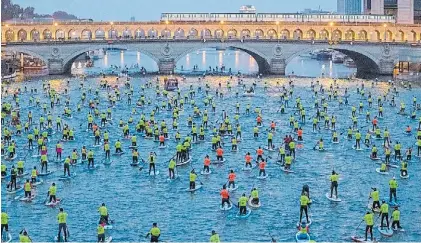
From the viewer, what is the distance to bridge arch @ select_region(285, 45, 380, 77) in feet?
536

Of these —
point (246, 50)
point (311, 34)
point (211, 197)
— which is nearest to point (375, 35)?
point (311, 34)

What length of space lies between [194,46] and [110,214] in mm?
114932

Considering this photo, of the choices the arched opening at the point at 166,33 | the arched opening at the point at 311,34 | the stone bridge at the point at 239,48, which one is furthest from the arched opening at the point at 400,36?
the arched opening at the point at 166,33

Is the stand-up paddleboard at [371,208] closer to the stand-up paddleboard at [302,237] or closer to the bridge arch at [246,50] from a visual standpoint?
the stand-up paddleboard at [302,237]

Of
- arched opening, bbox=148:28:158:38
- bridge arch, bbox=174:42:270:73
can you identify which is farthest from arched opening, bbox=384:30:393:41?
arched opening, bbox=148:28:158:38

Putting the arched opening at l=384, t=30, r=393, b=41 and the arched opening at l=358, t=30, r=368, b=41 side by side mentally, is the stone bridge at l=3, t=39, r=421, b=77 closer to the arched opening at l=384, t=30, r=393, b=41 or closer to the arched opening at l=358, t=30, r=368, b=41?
the arched opening at l=384, t=30, r=393, b=41

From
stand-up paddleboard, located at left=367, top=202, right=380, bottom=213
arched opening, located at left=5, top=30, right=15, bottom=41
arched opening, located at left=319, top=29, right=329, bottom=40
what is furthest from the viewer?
arched opening, located at left=319, top=29, right=329, bottom=40

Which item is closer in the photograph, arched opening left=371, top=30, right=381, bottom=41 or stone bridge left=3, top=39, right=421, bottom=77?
stone bridge left=3, top=39, right=421, bottom=77

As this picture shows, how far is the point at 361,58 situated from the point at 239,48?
92.4 feet

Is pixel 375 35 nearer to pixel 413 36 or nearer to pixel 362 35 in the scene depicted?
pixel 362 35

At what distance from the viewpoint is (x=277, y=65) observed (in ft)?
545

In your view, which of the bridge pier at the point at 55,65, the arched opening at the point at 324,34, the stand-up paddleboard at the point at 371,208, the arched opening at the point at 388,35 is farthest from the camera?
the arched opening at the point at 324,34

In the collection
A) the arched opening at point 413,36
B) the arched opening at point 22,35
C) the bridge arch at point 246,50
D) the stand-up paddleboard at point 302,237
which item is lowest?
the stand-up paddleboard at point 302,237

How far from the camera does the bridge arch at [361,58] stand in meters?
163
